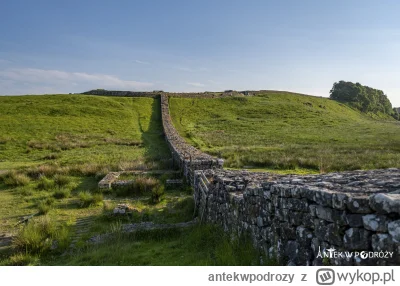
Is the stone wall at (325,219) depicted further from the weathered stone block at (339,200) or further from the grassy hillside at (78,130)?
the grassy hillside at (78,130)

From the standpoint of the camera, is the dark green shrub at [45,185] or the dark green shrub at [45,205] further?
the dark green shrub at [45,185]

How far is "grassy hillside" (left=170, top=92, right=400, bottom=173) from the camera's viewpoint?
21.0 m

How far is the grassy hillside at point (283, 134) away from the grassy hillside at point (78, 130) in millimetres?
4810

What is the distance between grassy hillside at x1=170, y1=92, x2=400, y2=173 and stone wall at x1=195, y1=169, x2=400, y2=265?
1354 cm

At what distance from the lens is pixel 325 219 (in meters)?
3.76

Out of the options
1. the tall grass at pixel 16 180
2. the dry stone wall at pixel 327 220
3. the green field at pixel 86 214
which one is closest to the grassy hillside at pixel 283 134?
the green field at pixel 86 214

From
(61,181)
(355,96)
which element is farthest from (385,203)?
(355,96)

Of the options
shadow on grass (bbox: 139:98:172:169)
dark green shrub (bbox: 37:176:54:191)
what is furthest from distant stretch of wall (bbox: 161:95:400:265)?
shadow on grass (bbox: 139:98:172:169)

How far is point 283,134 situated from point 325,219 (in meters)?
36.0

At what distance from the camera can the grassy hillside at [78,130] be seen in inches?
981

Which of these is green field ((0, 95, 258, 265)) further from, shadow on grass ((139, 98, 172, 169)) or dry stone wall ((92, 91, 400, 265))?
dry stone wall ((92, 91, 400, 265))

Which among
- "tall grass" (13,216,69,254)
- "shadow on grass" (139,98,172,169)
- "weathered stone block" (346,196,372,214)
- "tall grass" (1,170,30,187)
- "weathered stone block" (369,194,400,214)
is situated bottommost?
"tall grass" (1,170,30,187)
